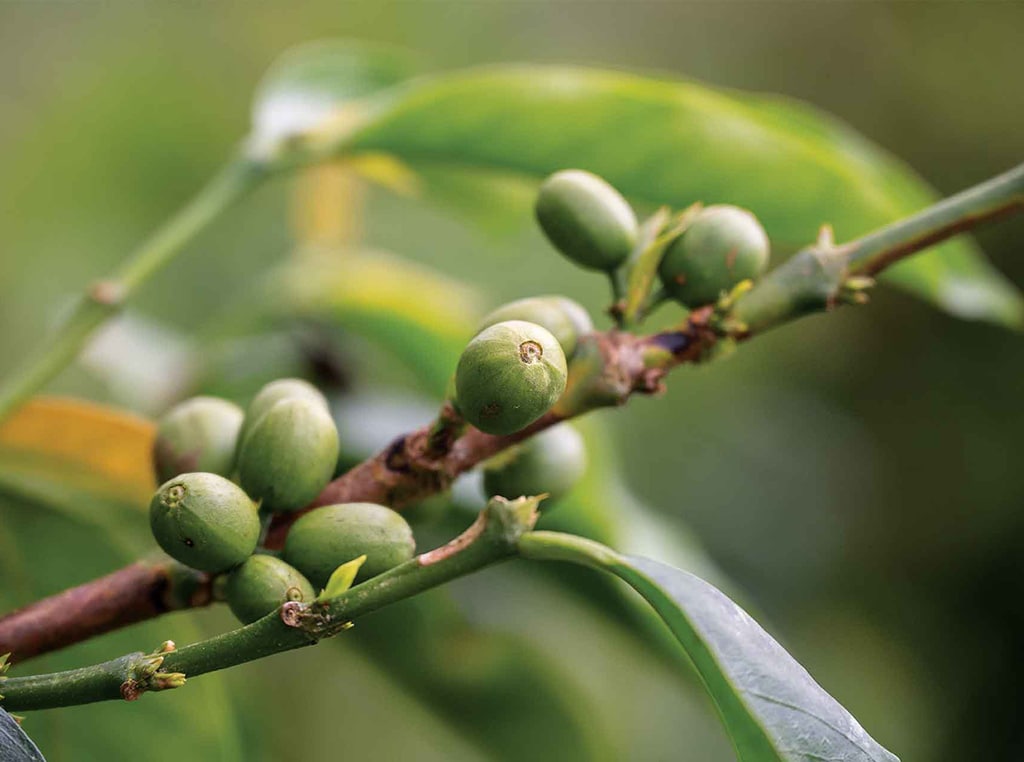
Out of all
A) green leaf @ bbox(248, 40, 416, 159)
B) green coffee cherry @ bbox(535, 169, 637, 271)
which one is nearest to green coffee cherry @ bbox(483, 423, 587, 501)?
green coffee cherry @ bbox(535, 169, 637, 271)

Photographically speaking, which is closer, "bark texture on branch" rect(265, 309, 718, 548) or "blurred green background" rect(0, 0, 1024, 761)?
"bark texture on branch" rect(265, 309, 718, 548)

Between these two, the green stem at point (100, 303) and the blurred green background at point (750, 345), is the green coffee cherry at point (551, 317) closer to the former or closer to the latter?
the green stem at point (100, 303)

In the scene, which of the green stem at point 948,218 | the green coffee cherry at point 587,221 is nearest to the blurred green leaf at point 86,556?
the green coffee cherry at point 587,221

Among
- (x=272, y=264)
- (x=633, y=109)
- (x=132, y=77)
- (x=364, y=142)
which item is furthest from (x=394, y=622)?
(x=132, y=77)

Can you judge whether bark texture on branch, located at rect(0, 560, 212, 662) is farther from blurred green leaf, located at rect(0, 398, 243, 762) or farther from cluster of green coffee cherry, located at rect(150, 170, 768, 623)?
blurred green leaf, located at rect(0, 398, 243, 762)

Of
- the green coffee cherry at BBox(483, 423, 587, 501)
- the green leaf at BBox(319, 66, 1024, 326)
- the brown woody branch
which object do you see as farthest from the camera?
the green leaf at BBox(319, 66, 1024, 326)

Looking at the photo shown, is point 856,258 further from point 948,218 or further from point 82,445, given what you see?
point 82,445

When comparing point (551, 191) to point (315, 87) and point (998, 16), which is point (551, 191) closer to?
point (315, 87)
